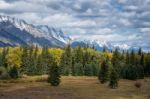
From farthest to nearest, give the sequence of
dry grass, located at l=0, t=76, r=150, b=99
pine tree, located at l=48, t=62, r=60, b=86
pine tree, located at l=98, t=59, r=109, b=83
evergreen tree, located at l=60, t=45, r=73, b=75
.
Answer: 1. evergreen tree, located at l=60, t=45, r=73, b=75
2. pine tree, located at l=98, t=59, r=109, b=83
3. pine tree, located at l=48, t=62, r=60, b=86
4. dry grass, located at l=0, t=76, r=150, b=99

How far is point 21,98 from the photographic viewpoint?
7212 cm

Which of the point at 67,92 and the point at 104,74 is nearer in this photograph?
the point at 67,92

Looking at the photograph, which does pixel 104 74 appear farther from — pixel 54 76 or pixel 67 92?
pixel 67 92

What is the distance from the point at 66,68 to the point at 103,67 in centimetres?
4915

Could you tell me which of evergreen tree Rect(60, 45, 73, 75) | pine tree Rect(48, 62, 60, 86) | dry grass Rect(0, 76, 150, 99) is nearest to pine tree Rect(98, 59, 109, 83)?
dry grass Rect(0, 76, 150, 99)

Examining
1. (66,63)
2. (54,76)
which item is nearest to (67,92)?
(54,76)

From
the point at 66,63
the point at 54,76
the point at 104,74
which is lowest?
the point at 54,76

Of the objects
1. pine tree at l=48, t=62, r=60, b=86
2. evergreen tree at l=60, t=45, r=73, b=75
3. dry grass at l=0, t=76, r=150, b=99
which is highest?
evergreen tree at l=60, t=45, r=73, b=75

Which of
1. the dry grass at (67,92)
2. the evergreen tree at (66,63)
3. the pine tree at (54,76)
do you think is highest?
the evergreen tree at (66,63)

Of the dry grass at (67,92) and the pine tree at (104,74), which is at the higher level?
the pine tree at (104,74)

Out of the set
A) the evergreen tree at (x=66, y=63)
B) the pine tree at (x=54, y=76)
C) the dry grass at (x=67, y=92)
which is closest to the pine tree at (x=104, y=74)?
the dry grass at (x=67, y=92)

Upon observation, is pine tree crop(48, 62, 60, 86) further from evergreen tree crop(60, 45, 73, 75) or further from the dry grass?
evergreen tree crop(60, 45, 73, 75)

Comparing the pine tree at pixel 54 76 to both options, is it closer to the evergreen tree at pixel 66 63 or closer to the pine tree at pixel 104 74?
the pine tree at pixel 104 74

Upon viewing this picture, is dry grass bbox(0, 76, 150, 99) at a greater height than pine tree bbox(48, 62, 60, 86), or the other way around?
pine tree bbox(48, 62, 60, 86)
